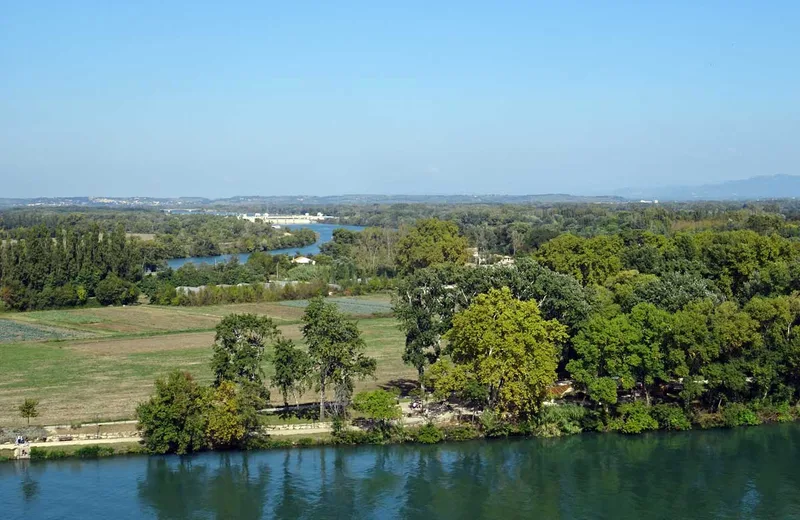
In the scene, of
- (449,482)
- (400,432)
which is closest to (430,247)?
(400,432)

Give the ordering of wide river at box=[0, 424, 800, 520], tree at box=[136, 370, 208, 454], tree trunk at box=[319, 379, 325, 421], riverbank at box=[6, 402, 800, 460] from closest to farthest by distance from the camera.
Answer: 1. wide river at box=[0, 424, 800, 520]
2. tree at box=[136, 370, 208, 454]
3. riverbank at box=[6, 402, 800, 460]
4. tree trunk at box=[319, 379, 325, 421]

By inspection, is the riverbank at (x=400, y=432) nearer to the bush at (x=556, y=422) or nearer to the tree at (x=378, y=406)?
the bush at (x=556, y=422)

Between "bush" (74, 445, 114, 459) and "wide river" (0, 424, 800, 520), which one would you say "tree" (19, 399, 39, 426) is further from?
"bush" (74, 445, 114, 459)

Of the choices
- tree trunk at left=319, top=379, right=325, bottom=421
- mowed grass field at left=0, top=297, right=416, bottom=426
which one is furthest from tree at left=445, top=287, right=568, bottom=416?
mowed grass field at left=0, top=297, right=416, bottom=426

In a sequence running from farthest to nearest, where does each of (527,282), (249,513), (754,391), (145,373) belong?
1. (145,373)
2. (527,282)
3. (754,391)
4. (249,513)

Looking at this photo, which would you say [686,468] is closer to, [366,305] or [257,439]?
[257,439]

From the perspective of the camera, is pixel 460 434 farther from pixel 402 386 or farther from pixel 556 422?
pixel 402 386

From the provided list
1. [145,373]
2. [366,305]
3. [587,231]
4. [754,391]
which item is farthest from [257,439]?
[587,231]
